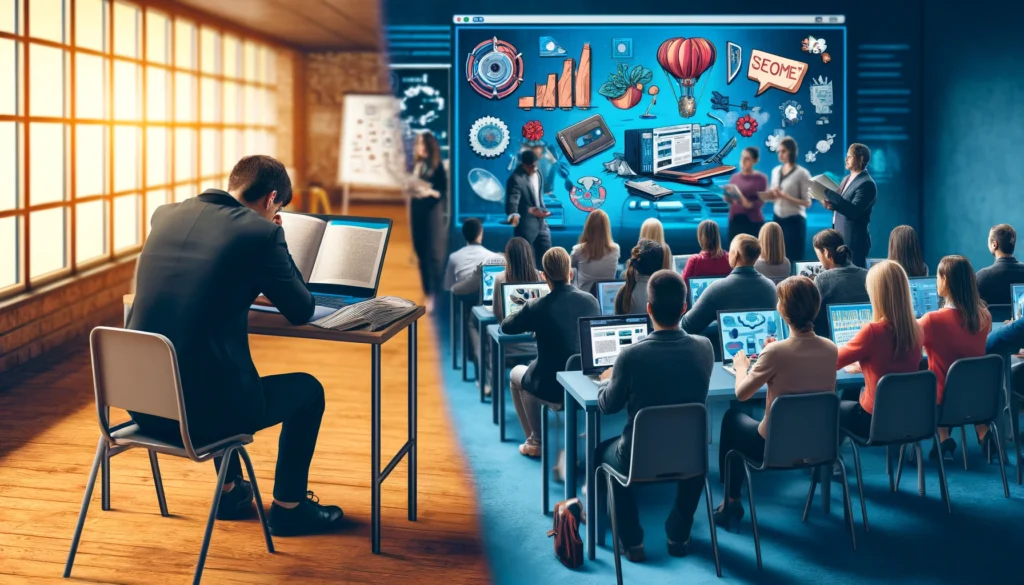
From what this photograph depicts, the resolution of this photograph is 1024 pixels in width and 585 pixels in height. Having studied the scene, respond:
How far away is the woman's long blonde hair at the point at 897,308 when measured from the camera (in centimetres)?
424

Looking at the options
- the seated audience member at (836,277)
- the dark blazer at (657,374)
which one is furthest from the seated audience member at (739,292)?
the dark blazer at (657,374)

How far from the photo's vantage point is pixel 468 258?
22.7ft

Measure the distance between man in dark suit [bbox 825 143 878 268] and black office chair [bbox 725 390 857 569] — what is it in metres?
4.19

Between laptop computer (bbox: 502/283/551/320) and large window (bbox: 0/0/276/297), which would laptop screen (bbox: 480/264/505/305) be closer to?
laptop computer (bbox: 502/283/551/320)

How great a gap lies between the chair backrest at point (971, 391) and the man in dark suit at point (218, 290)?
276cm

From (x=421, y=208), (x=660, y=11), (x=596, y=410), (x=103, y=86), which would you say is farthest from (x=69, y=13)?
(x=596, y=410)

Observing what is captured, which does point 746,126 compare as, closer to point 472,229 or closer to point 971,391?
point 472,229

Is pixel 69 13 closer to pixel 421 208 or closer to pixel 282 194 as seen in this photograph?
pixel 421 208

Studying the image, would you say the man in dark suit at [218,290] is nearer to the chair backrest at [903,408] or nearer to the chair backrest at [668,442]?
the chair backrest at [668,442]

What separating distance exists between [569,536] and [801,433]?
3.17ft

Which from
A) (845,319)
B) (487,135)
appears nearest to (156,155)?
(487,135)

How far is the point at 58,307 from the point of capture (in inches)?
306

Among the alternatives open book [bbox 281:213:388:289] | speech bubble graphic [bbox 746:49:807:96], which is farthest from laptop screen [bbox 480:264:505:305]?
speech bubble graphic [bbox 746:49:807:96]

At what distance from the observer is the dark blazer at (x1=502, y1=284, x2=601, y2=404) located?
4.66 metres
